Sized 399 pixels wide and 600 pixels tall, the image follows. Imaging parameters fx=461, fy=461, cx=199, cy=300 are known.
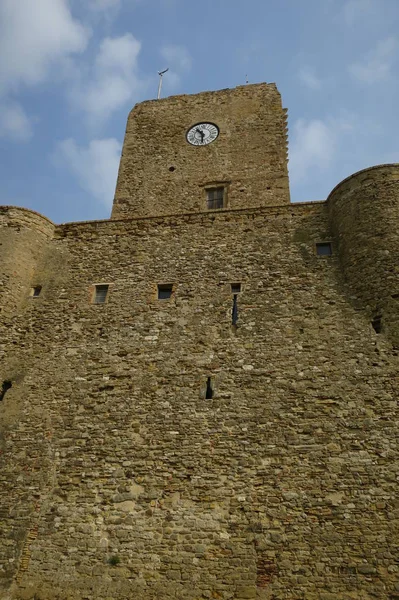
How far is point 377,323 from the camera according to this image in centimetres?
948

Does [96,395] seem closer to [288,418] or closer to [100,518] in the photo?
[100,518]

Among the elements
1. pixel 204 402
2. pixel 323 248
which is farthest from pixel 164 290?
pixel 323 248

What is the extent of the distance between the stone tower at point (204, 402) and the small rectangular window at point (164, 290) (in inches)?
2.0

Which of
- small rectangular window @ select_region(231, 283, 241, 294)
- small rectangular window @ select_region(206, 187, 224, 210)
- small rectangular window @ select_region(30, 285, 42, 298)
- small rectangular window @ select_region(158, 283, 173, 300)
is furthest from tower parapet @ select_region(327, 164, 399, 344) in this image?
small rectangular window @ select_region(30, 285, 42, 298)

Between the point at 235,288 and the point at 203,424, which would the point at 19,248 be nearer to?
the point at 235,288

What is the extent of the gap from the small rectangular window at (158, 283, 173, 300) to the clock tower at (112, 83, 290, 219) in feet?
15.9

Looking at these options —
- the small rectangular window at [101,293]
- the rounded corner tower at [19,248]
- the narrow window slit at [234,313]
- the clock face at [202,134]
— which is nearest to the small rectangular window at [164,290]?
the small rectangular window at [101,293]

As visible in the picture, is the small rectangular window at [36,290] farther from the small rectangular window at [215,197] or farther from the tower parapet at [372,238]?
the tower parapet at [372,238]

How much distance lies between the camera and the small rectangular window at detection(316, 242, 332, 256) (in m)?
10.9

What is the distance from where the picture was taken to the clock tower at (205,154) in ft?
50.6

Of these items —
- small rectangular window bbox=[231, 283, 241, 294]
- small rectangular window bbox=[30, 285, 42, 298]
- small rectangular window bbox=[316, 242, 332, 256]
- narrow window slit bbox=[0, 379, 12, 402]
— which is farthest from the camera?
small rectangular window bbox=[30, 285, 42, 298]

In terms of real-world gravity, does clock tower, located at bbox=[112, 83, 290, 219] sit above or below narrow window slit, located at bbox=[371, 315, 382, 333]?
above

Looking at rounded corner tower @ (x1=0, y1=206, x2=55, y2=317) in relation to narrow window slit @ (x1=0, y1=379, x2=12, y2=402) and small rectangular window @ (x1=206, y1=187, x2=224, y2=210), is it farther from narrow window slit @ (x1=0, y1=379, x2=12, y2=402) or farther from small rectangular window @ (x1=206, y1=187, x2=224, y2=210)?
small rectangular window @ (x1=206, y1=187, x2=224, y2=210)

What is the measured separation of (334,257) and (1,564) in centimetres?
904
